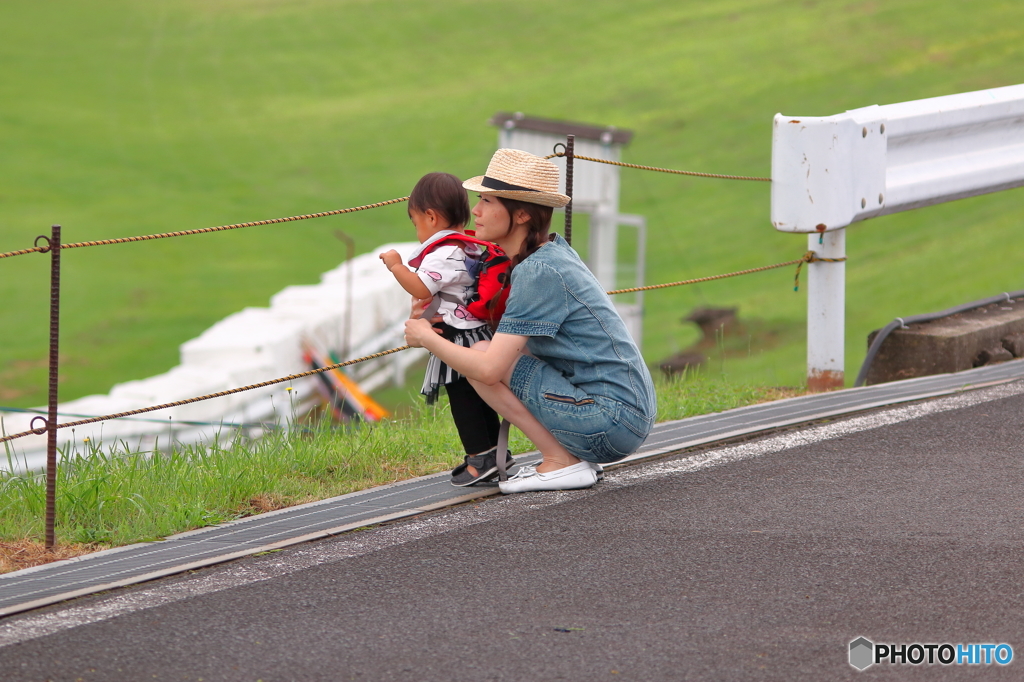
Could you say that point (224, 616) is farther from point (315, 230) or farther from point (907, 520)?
point (315, 230)

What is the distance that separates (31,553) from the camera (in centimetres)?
358

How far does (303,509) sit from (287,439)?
0.94 metres

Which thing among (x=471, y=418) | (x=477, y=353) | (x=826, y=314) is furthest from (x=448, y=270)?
(x=826, y=314)

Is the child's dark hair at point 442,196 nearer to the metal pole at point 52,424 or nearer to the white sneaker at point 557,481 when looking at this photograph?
the white sneaker at point 557,481

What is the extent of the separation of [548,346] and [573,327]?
112mm

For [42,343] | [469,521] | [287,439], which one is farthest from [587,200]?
[469,521]

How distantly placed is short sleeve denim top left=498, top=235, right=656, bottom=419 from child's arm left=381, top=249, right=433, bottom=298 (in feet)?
1.00

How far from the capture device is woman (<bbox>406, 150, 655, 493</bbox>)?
3.87m

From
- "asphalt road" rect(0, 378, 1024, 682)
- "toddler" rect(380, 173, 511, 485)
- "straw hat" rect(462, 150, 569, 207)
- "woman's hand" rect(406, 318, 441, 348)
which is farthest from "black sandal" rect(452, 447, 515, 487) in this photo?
"straw hat" rect(462, 150, 569, 207)

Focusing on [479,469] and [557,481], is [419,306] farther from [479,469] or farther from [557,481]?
[557,481]

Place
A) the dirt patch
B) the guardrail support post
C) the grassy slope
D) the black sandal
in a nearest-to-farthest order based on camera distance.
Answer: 1. the dirt patch
2. the black sandal
3. the guardrail support post
4. the grassy slope

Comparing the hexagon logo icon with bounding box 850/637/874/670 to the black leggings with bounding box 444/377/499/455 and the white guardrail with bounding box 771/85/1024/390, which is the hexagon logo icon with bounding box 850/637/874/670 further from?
the white guardrail with bounding box 771/85/1024/390

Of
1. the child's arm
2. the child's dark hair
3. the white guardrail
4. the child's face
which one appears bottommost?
the child's arm

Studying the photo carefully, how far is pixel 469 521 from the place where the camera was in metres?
3.80
